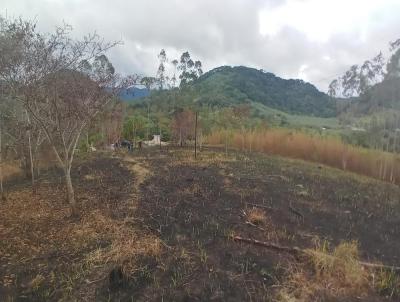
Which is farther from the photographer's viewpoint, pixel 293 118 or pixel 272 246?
pixel 293 118

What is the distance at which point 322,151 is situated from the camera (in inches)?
776

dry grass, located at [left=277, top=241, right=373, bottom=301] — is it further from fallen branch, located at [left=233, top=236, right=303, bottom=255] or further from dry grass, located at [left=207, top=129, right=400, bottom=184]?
dry grass, located at [left=207, top=129, right=400, bottom=184]

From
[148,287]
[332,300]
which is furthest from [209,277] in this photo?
[332,300]

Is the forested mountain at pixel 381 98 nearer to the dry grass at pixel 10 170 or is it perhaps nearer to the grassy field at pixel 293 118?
the grassy field at pixel 293 118

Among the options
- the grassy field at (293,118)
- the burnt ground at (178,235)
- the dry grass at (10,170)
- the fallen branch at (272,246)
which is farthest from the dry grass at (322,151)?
the grassy field at (293,118)

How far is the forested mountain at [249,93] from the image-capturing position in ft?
129

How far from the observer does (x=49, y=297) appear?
4.95m

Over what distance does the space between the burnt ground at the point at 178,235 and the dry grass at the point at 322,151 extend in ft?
16.7

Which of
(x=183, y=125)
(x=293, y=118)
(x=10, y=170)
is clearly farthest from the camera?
(x=293, y=118)

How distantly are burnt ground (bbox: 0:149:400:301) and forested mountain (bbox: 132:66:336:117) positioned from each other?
27020mm

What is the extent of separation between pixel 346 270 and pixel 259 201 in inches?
153

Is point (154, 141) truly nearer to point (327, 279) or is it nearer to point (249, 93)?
point (249, 93)

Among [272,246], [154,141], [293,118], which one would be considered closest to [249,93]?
[293,118]

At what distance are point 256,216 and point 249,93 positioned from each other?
136 ft
